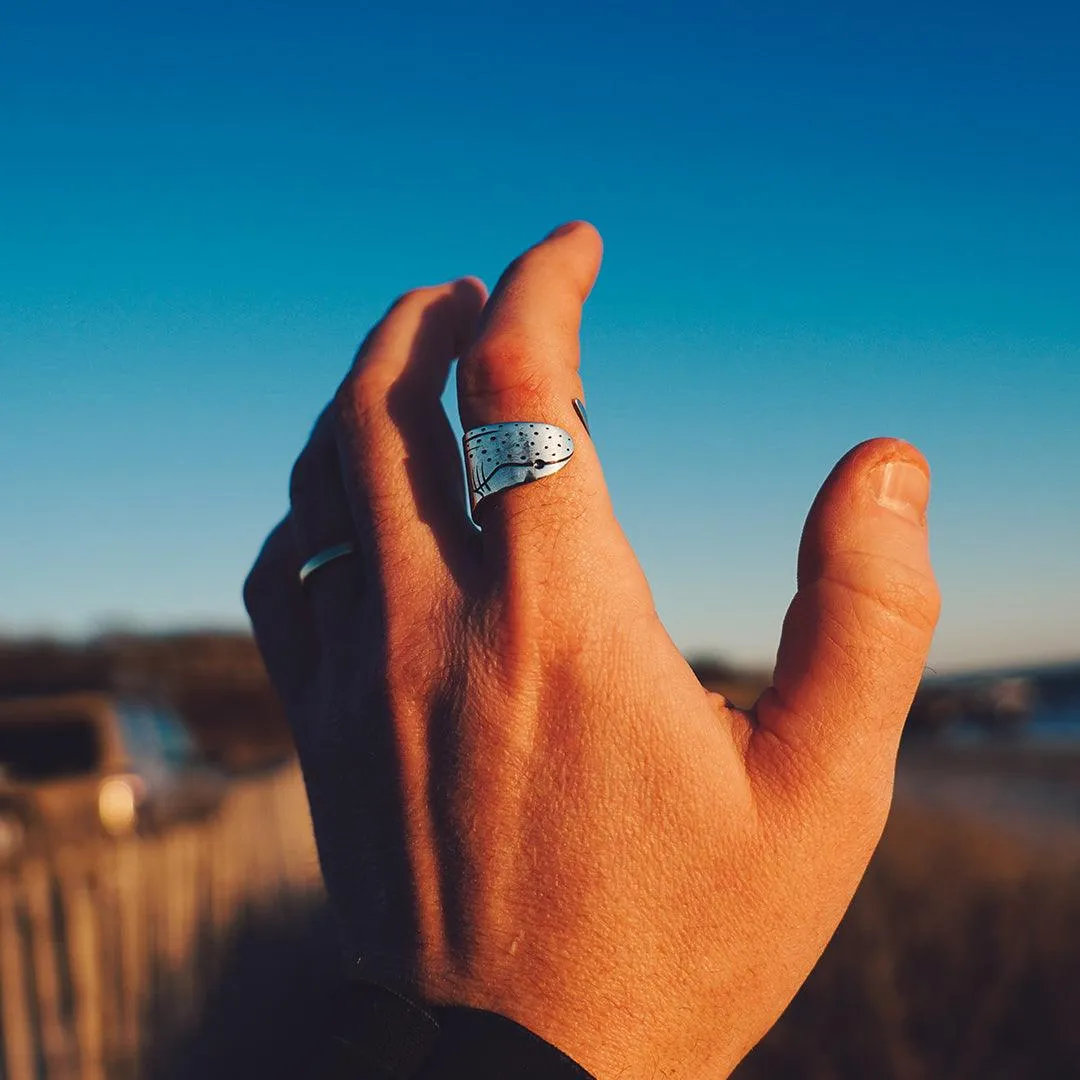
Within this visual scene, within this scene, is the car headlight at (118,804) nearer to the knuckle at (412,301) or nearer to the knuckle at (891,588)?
the knuckle at (412,301)

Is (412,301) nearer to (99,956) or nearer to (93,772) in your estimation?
(99,956)

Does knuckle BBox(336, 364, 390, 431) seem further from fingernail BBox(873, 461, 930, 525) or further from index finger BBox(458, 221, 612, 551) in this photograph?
fingernail BBox(873, 461, 930, 525)

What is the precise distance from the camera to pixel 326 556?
5.39 feet

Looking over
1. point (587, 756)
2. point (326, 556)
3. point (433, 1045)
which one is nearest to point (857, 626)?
point (587, 756)

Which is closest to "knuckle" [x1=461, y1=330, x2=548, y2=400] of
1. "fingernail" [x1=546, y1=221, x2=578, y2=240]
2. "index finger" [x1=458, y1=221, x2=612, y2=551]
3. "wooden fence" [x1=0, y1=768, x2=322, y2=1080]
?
"index finger" [x1=458, y1=221, x2=612, y2=551]

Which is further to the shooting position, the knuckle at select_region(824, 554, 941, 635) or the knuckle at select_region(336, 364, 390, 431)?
the knuckle at select_region(336, 364, 390, 431)

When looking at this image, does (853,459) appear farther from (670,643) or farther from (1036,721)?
(1036,721)

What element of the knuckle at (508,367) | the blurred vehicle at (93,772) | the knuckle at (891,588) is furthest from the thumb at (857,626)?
the blurred vehicle at (93,772)

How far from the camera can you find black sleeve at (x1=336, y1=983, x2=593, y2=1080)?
1.15 m

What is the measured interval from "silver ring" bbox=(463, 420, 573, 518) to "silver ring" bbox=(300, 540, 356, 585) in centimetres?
31

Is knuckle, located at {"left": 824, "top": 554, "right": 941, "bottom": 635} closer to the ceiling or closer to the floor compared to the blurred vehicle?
closer to the ceiling

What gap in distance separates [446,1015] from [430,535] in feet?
2.00

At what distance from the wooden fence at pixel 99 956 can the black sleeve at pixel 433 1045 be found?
10.5 feet

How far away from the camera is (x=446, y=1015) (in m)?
1.23
